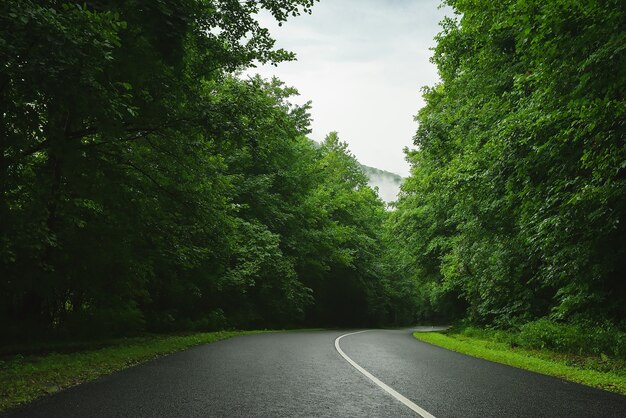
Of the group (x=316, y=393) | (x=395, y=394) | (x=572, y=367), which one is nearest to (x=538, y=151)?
(x=572, y=367)

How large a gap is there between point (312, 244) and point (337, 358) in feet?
63.6

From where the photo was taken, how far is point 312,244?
28.9 metres

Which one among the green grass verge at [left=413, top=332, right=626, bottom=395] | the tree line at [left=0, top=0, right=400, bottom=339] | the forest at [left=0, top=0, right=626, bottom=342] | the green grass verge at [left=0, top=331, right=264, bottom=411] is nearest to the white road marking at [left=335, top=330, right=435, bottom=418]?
the green grass verge at [left=413, top=332, right=626, bottom=395]

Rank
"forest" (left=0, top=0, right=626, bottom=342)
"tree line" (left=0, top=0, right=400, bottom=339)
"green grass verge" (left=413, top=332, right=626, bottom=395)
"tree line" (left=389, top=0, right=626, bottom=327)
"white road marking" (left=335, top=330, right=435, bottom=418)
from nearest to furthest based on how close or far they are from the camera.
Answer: "white road marking" (left=335, top=330, right=435, bottom=418) < "tree line" (left=0, top=0, right=400, bottom=339) < "green grass verge" (left=413, top=332, right=626, bottom=395) < "forest" (left=0, top=0, right=626, bottom=342) < "tree line" (left=389, top=0, right=626, bottom=327)

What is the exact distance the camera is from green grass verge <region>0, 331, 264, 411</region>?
5551 mm

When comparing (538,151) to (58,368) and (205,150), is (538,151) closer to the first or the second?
(205,150)

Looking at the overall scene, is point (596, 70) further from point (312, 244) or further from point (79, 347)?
point (312, 244)

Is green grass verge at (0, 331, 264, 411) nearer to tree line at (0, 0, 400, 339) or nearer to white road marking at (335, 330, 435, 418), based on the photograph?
tree line at (0, 0, 400, 339)

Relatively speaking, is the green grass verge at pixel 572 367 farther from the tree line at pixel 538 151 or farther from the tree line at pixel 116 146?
the tree line at pixel 116 146

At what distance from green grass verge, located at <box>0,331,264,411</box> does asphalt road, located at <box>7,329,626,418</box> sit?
374 mm

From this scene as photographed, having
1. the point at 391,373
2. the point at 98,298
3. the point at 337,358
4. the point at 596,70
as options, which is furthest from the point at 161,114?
the point at 596,70

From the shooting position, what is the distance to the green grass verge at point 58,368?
18.2ft

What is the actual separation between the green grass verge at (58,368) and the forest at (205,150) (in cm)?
198

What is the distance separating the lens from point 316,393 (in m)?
5.64
